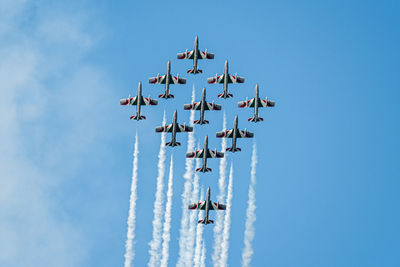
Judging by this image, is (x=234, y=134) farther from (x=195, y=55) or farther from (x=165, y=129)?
(x=195, y=55)

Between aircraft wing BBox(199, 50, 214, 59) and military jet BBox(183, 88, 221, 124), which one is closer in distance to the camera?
military jet BBox(183, 88, 221, 124)

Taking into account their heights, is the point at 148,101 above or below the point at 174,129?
above

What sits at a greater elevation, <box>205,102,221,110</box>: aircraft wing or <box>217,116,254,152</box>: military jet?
<box>205,102,221,110</box>: aircraft wing

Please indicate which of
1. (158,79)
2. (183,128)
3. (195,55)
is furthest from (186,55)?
(183,128)

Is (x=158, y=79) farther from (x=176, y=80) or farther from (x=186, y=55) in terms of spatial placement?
(x=186, y=55)

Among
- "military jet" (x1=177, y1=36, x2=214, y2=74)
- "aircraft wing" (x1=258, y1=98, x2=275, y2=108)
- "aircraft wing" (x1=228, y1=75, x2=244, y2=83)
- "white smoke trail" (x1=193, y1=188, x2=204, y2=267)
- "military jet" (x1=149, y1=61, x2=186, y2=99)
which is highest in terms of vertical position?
"military jet" (x1=177, y1=36, x2=214, y2=74)

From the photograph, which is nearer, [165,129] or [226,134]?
[165,129]

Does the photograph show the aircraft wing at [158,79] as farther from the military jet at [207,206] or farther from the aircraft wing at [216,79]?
the military jet at [207,206]

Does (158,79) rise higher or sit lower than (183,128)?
higher

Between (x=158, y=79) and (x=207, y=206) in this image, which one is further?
(x=158, y=79)

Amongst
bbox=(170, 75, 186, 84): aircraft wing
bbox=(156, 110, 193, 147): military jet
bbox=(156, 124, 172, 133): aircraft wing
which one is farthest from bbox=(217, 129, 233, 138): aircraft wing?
bbox=(170, 75, 186, 84): aircraft wing

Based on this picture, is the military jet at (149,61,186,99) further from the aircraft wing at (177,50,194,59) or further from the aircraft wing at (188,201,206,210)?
the aircraft wing at (188,201,206,210)

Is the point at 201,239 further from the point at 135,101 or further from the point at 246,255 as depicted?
the point at 135,101

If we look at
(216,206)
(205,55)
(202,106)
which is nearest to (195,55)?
(205,55)
